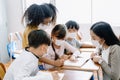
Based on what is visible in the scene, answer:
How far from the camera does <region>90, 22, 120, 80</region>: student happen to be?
1706 millimetres

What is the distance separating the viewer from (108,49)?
1799 millimetres

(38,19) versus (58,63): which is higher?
(38,19)

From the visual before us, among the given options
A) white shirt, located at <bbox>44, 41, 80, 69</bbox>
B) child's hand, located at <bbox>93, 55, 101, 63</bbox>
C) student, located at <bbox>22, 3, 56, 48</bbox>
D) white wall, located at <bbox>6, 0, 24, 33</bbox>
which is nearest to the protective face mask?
student, located at <bbox>22, 3, 56, 48</bbox>

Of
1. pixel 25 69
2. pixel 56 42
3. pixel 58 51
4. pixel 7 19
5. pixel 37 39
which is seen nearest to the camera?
pixel 25 69

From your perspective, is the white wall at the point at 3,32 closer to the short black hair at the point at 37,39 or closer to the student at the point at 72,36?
the student at the point at 72,36

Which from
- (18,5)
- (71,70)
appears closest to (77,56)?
(71,70)

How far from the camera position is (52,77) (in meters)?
1.42

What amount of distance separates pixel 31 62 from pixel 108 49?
2.64ft

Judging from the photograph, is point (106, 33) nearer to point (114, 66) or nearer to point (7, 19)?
point (114, 66)

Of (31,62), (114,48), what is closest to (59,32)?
(114,48)

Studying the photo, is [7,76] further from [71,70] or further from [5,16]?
[5,16]

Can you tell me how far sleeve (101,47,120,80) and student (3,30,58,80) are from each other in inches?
20.6

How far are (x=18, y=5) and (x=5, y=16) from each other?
1.30 ft

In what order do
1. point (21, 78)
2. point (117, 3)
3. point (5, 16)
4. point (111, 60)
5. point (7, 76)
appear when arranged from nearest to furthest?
point (21, 78), point (7, 76), point (111, 60), point (117, 3), point (5, 16)
